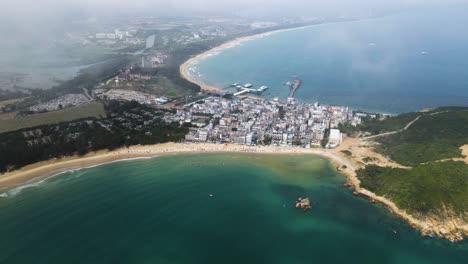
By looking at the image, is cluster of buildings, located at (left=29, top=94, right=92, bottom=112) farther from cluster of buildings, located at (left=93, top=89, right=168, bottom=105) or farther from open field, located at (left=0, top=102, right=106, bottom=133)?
open field, located at (left=0, top=102, right=106, bottom=133)

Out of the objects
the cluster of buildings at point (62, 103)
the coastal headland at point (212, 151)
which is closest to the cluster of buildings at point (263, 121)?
the coastal headland at point (212, 151)

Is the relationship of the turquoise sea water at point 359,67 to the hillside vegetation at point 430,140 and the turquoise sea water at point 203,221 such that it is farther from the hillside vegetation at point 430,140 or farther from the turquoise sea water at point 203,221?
the turquoise sea water at point 203,221

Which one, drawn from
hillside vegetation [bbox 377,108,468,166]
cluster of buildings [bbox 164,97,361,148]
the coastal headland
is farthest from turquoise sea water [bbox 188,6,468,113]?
the coastal headland

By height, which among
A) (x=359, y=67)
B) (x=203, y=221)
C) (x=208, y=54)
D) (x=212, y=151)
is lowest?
(x=203, y=221)

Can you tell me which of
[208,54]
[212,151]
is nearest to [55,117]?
[212,151]

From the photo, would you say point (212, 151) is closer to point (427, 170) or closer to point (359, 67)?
point (427, 170)
